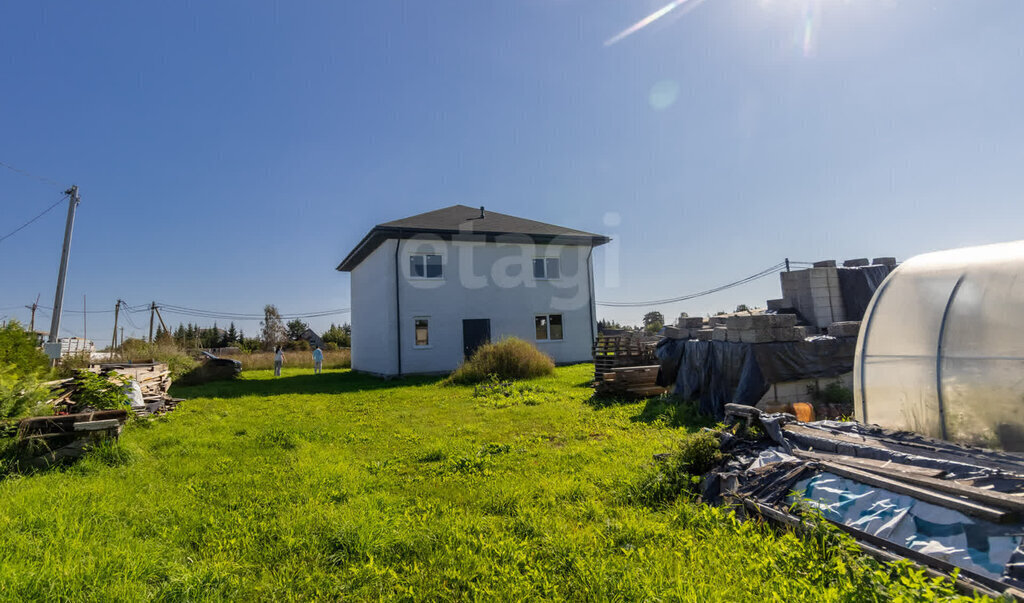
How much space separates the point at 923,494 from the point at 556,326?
1841 cm

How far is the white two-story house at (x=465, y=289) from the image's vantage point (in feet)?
61.3

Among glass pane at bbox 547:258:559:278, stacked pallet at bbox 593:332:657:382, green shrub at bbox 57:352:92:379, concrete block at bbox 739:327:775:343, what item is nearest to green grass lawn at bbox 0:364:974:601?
concrete block at bbox 739:327:775:343

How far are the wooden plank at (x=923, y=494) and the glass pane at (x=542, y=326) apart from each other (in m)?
17.2

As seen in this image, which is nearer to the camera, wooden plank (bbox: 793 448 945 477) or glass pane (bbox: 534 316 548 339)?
wooden plank (bbox: 793 448 945 477)

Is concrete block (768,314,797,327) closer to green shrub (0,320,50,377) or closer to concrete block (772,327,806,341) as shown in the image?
concrete block (772,327,806,341)

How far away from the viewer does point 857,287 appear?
1026 centimetres

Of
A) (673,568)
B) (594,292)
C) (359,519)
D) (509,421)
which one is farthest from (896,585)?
(594,292)

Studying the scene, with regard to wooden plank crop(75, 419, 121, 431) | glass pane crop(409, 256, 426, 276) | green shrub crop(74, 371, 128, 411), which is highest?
glass pane crop(409, 256, 426, 276)

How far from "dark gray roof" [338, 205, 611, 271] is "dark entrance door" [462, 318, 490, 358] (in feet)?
12.4

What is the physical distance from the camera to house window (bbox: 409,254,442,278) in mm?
18984

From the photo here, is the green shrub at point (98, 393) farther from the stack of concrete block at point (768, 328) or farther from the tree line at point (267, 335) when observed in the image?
the tree line at point (267, 335)

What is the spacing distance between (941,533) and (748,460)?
1.67 metres

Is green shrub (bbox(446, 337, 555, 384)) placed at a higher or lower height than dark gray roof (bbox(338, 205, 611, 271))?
lower

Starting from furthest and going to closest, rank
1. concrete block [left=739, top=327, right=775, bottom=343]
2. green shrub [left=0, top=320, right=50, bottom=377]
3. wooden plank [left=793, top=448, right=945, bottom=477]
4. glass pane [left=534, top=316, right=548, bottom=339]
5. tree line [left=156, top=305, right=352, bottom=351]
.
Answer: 1. tree line [left=156, top=305, right=352, bottom=351]
2. glass pane [left=534, top=316, right=548, bottom=339]
3. green shrub [left=0, top=320, right=50, bottom=377]
4. concrete block [left=739, top=327, right=775, bottom=343]
5. wooden plank [left=793, top=448, right=945, bottom=477]
